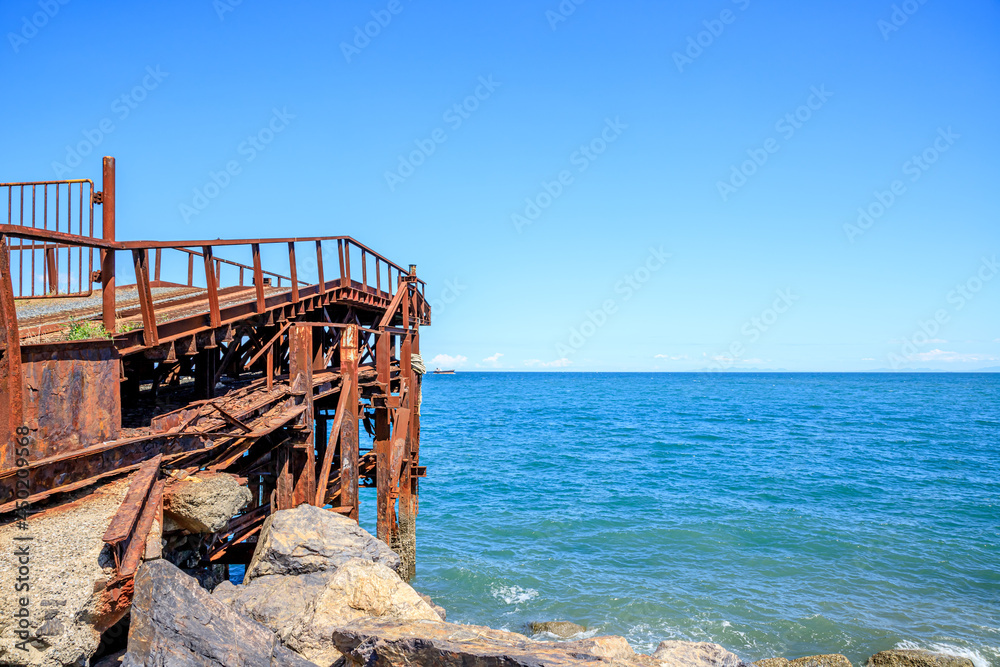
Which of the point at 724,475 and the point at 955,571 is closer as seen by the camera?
the point at 955,571

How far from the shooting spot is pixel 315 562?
7.29m

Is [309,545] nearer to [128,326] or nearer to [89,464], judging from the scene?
[89,464]

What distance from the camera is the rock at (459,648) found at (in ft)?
16.4

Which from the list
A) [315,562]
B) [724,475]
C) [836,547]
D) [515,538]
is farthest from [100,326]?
[724,475]

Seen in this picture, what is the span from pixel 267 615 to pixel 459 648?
8.00 ft

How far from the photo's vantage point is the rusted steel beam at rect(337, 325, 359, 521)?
1075 cm

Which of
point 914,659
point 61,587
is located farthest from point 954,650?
point 61,587

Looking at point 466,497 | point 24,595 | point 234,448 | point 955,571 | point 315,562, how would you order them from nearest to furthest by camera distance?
point 24,595 < point 315,562 < point 234,448 < point 955,571 < point 466,497

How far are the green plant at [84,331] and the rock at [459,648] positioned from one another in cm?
372

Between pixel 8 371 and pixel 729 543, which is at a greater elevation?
pixel 8 371

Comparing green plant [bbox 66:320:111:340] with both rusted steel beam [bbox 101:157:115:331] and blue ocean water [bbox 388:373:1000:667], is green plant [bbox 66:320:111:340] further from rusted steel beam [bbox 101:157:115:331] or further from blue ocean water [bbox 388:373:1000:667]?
blue ocean water [bbox 388:373:1000:667]

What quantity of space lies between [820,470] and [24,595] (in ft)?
105

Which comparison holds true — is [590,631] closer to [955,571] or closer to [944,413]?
[955,571]

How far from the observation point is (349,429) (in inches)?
427
